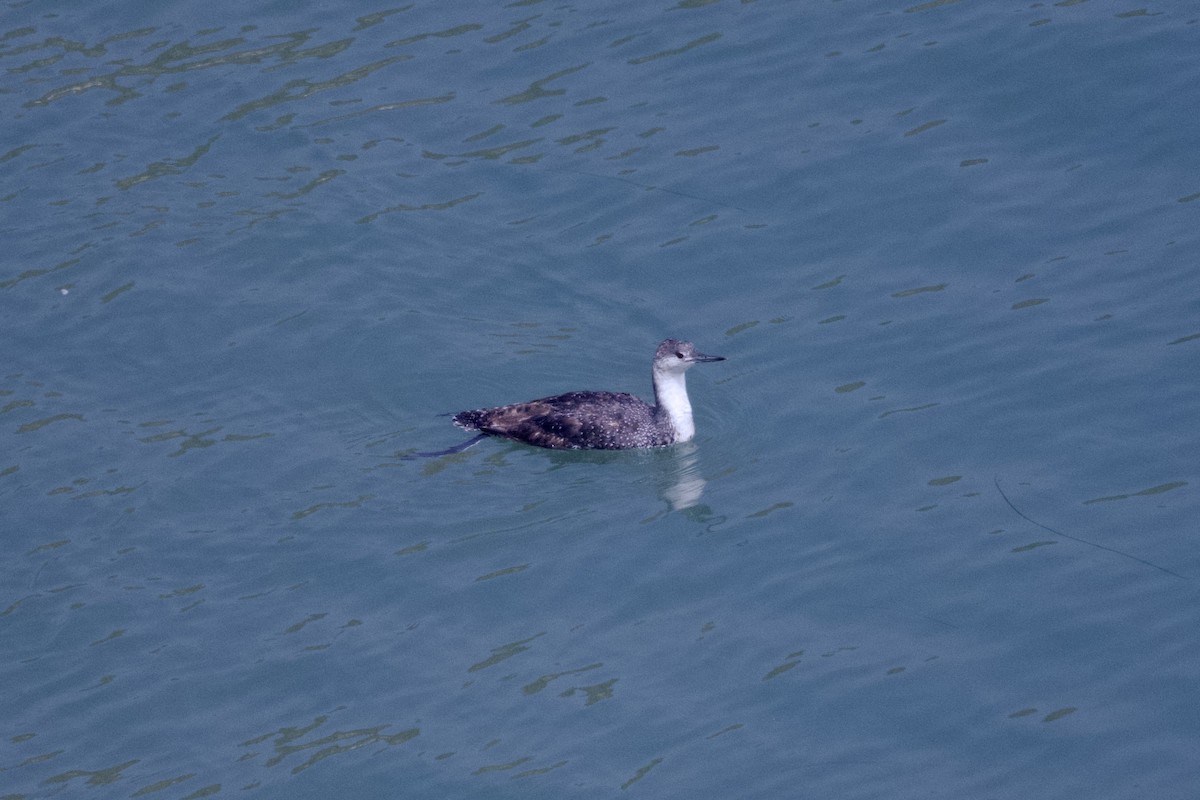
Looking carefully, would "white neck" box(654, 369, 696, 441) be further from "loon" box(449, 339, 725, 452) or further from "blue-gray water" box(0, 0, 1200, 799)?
"blue-gray water" box(0, 0, 1200, 799)

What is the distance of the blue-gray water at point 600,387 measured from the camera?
10.1m

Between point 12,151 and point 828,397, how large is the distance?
961cm

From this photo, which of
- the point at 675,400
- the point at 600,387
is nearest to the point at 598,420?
the point at 675,400

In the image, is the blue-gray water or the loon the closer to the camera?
the blue-gray water

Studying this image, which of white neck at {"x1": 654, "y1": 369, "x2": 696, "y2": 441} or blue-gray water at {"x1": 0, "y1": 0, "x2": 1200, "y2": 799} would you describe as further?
white neck at {"x1": 654, "y1": 369, "x2": 696, "y2": 441}

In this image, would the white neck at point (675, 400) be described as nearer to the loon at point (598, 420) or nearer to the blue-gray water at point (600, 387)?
the loon at point (598, 420)

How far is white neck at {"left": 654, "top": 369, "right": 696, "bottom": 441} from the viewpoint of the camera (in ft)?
43.9

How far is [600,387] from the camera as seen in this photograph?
47.1 feet

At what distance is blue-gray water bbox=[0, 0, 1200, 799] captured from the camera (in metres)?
10.1

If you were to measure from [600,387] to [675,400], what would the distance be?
1063 mm

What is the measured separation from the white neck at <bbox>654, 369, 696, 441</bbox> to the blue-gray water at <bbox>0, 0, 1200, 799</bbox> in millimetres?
177

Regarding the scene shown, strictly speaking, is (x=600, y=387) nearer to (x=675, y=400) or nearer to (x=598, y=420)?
(x=598, y=420)

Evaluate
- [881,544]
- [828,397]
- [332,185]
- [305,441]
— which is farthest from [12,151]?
[881,544]

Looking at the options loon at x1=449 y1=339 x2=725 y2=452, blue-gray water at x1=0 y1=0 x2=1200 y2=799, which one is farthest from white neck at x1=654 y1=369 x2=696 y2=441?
blue-gray water at x1=0 y1=0 x2=1200 y2=799
